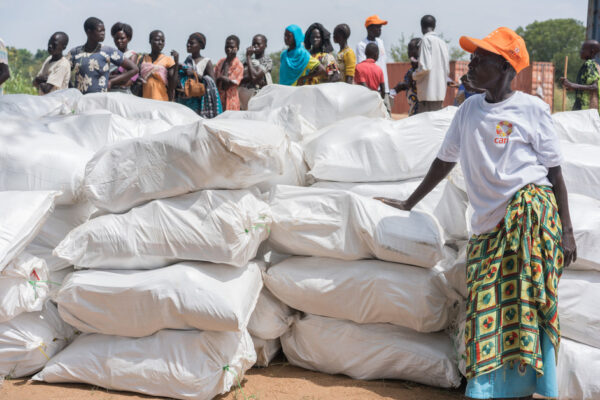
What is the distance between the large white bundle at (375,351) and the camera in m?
2.75

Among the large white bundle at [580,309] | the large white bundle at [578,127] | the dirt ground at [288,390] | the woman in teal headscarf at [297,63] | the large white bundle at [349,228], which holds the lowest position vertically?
the dirt ground at [288,390]

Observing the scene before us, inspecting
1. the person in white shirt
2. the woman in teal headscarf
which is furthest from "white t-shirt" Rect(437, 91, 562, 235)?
the person in white shirt

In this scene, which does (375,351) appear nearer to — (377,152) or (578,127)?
(377,152)

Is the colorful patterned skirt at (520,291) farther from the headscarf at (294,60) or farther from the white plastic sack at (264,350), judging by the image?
the headscarf at (294,60)

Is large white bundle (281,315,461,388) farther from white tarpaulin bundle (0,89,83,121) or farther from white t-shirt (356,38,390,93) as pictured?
white t-shirt (356,38,390,93)

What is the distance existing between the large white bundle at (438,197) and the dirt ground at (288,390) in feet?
2.42

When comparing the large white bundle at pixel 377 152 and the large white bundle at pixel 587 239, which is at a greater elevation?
the large white bundle at pixel 377 152

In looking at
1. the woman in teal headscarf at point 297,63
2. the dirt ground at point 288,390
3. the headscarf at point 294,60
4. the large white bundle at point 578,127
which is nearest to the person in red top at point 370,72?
the woman in teal headscarf at point 297,63

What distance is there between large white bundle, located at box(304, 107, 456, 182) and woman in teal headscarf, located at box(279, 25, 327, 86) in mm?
2708

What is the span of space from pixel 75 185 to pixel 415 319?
5.61 ft

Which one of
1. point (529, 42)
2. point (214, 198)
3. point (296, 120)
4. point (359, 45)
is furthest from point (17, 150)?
point (529, 42)

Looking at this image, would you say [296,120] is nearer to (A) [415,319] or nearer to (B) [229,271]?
(B) [229,271]

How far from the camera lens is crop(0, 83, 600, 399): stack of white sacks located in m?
2.62

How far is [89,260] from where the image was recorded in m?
2.74
